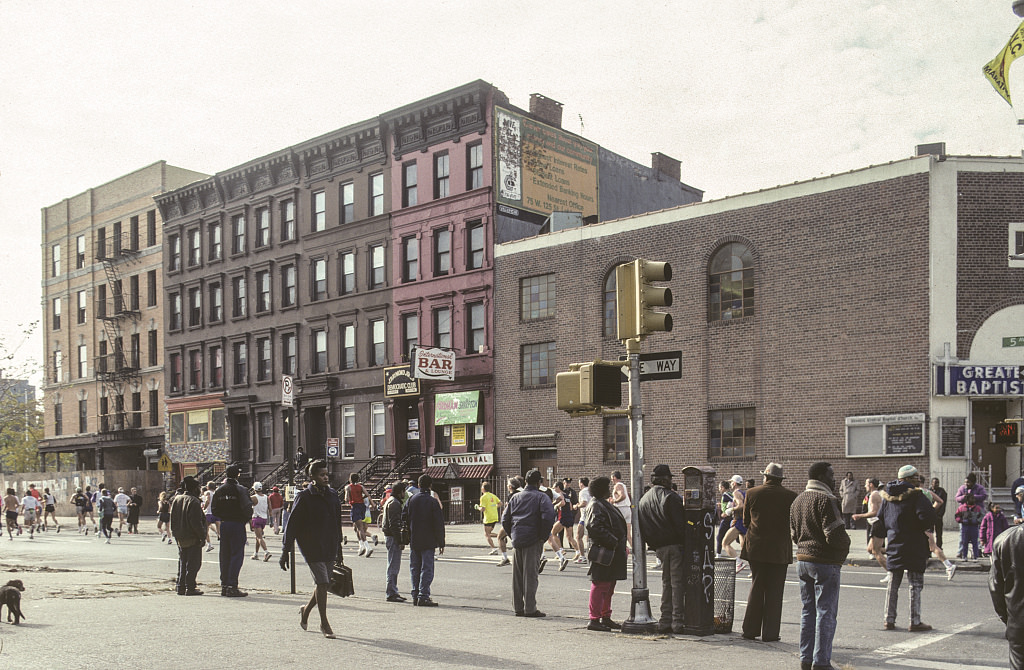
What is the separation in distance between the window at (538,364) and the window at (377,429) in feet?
25.5

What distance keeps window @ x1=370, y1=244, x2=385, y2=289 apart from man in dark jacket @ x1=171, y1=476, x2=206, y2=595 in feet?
87.7

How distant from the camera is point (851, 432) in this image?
87.2 ft

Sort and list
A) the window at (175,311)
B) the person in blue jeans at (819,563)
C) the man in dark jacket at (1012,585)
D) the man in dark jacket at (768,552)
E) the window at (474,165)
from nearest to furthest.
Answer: the man in dark jacket at (1012,585)
the person in blue jeans at (819,563)
the man in dark jacket at (768,552)
the window at (474,165)
the window at (175,311)

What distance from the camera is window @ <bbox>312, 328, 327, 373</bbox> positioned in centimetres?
4294

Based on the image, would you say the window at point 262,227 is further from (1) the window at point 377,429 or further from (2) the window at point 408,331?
(1) the window at point 377,429

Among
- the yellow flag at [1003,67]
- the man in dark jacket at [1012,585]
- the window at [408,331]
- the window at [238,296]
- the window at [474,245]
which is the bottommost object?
the man in dark jacket at [1012,585]

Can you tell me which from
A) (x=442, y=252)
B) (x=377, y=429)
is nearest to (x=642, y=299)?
(x=442, y=252)

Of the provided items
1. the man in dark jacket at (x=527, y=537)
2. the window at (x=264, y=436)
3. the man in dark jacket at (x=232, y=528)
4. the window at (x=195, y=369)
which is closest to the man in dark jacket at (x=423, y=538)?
the man in dark jacket at (x=527, y=537)

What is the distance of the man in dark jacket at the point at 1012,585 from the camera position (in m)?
5.50

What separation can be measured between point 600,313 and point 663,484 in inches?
899

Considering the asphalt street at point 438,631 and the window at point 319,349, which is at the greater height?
the window at point 319,349

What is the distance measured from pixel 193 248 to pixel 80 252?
12.2 m

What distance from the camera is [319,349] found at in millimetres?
43250

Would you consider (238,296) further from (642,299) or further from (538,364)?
(642,299)
